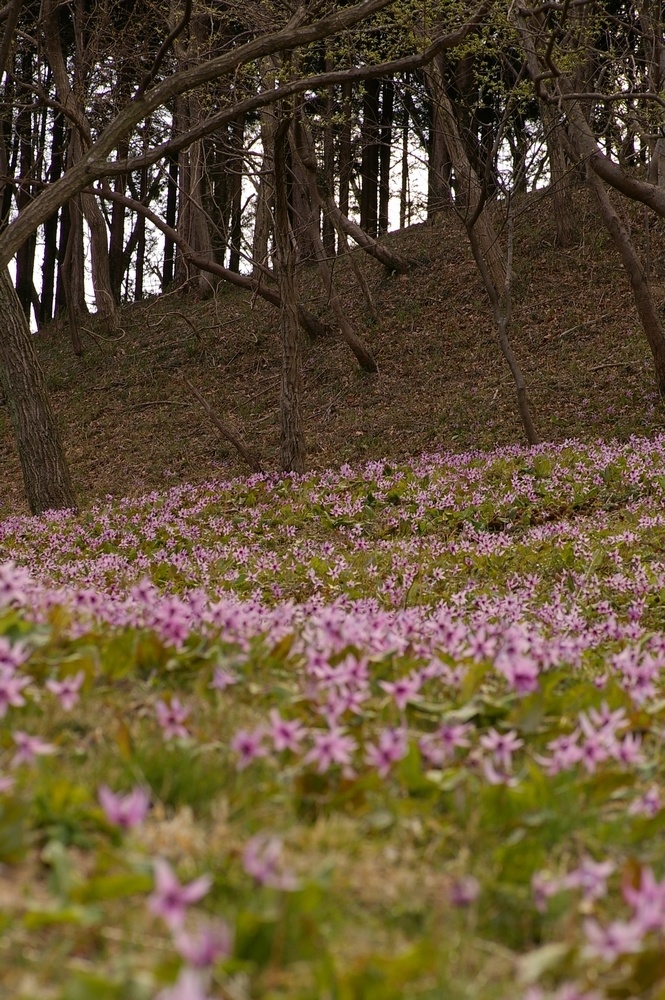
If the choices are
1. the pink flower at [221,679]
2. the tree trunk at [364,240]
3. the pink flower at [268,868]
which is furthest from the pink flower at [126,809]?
the tree trunk at [364,240]

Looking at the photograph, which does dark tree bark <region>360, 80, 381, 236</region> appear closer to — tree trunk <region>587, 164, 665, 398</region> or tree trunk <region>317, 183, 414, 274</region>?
tree trunk <region>317, 183, 414, 274</region>

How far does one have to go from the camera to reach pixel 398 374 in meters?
21.3

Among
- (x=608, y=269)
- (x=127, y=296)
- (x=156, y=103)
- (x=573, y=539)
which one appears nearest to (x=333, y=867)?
(x=573, y=539)

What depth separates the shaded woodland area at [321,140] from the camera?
1161 cm

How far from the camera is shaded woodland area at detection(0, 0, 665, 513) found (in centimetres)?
1161

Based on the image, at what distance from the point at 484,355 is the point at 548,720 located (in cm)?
1826

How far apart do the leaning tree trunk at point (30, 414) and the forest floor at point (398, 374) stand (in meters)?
4.49

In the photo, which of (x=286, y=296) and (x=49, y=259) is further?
(x=49, y=259)

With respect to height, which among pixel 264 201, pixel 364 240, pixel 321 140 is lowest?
pixel 364 240

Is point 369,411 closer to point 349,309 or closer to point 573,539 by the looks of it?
point 349,309

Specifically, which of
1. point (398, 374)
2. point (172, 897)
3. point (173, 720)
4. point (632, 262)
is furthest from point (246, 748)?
point (398, 374)

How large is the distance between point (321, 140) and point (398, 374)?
18.5 ft

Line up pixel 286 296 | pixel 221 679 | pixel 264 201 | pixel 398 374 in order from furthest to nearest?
pixel 398 374, pixel 264 201, pixel 286 296, pixel 221 679

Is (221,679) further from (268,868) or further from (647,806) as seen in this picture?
(647,806)
